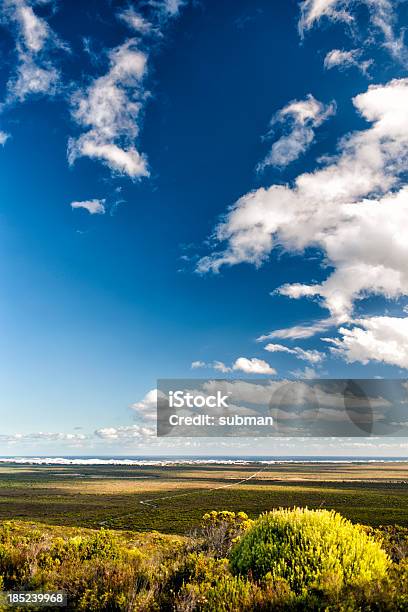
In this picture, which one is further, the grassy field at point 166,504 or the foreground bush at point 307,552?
the grassy field at point 166,504

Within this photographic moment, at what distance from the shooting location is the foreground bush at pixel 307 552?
1027cm

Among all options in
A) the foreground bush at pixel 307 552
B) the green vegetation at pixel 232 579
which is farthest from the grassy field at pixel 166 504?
the foreground bush at pixel 307 552

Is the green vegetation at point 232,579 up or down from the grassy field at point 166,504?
up

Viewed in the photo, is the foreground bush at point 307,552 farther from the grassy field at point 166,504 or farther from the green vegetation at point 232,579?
the grassy field at point 166,504

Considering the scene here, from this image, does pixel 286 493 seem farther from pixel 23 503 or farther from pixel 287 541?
pixel 287 541

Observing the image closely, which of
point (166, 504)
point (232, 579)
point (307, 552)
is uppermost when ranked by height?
point (307, 552)

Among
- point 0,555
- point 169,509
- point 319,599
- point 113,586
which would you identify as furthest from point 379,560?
point 169,509

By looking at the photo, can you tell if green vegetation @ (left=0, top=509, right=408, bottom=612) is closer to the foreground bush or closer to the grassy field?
the foreground bush

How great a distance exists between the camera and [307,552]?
1079 centimetres

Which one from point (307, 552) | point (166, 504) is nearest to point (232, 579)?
point (307, 552)

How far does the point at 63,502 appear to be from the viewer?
14588 cm

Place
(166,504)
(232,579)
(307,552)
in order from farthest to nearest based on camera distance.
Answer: (166,504), (307,552), (232,579)

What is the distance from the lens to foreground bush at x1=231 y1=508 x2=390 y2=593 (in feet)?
33.7

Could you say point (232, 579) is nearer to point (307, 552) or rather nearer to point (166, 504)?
point (307, 552)
